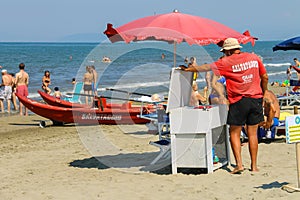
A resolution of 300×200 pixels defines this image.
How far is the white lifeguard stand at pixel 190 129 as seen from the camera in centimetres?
618

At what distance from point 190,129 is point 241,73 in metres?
0.90

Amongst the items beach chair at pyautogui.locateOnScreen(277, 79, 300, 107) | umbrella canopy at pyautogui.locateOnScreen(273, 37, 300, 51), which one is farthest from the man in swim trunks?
beach chair at pyautogui.locateOnScreen(277, 79, 300, 107)

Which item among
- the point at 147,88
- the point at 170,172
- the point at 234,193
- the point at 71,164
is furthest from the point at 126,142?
the point at 147,88

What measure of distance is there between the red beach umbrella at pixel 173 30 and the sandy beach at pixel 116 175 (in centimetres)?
168

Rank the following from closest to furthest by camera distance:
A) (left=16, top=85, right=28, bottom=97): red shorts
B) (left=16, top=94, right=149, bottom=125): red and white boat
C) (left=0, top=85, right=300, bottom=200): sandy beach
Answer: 1. (left=0, top=85, right=300, bottom=200): sandy beach
2. (left=16, top=94, right=149, bottom=125): red and white boat
3. (left=16, top=85, right=28, bottom=97): red shorts

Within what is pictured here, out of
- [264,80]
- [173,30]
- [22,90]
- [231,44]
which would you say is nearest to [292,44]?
[264,80]

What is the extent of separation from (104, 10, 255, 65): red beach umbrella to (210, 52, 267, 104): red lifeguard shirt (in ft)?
1.13

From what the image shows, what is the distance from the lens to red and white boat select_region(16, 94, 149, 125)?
11609 mm

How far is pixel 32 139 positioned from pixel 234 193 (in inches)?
226

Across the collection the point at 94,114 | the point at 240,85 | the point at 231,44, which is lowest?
the point at 94,114

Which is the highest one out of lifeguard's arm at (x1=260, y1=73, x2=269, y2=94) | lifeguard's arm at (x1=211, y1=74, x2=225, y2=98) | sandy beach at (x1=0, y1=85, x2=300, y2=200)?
lifeguard's arm at (x1=260, y1=73, x2=269, y2=94)

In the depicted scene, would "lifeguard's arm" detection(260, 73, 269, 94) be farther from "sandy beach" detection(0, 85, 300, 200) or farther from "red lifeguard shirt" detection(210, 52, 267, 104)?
"sandy beach" detection(0, 85, 300, 200)

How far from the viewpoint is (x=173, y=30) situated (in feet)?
20.5

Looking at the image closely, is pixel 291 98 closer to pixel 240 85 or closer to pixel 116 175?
pixel 240 85
